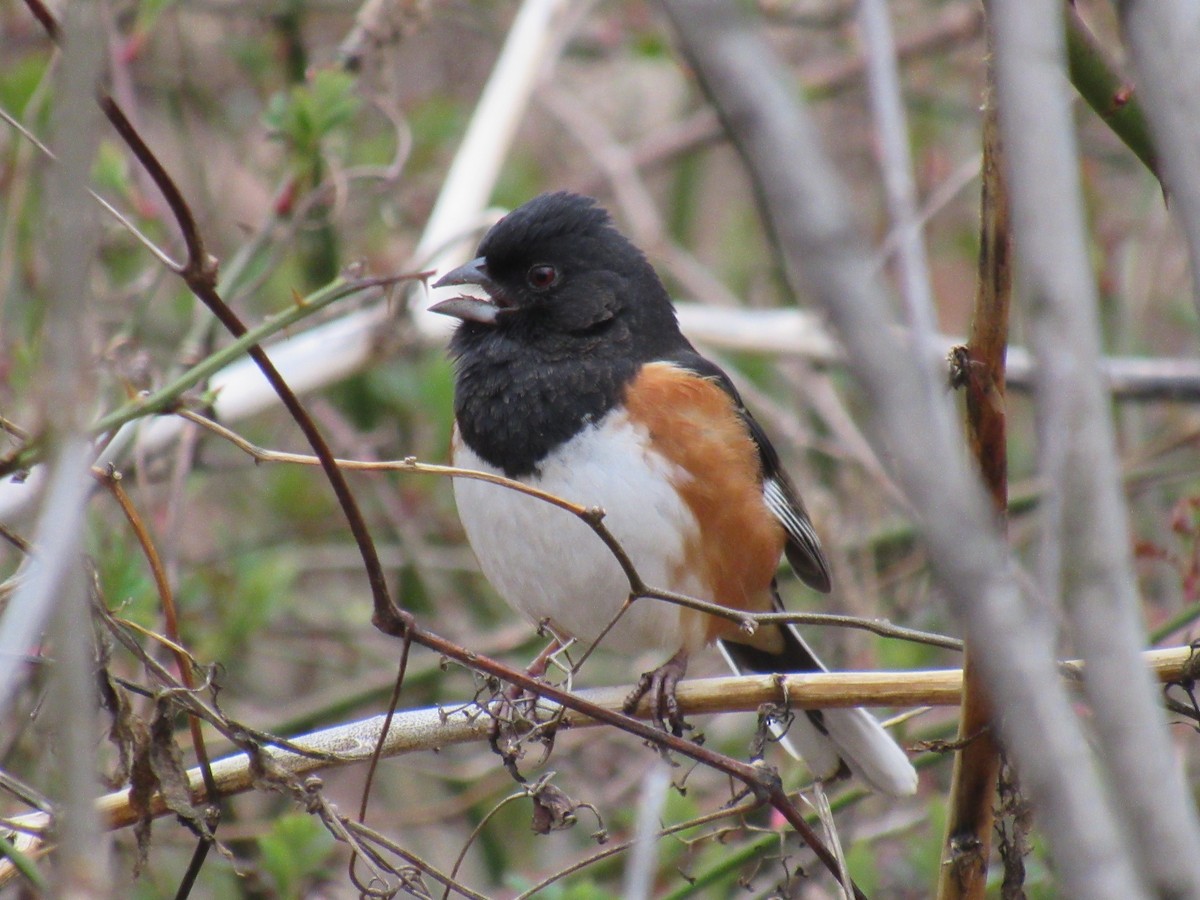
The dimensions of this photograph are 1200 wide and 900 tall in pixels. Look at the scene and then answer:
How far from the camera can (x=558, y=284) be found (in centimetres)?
271

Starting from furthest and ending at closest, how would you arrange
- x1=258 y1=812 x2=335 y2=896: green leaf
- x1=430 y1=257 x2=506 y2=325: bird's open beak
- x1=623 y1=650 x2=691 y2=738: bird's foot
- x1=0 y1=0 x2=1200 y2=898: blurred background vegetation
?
x1=0 y1=0 x2=1200 y2=898: blurred background vegetation → x1=430 y1=257 x2=506 y2=325: bird's open beak → x1=258 y1=812 x2=335 y2=896: green leaf → x1=623 y1=650 x2=691 y2=738: bird's foot

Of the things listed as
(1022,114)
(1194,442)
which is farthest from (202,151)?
(1022,114)

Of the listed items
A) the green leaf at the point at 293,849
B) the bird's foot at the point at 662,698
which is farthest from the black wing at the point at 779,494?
the green leaf at the point at 293,849

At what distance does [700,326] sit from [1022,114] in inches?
108

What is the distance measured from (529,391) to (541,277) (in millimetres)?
306

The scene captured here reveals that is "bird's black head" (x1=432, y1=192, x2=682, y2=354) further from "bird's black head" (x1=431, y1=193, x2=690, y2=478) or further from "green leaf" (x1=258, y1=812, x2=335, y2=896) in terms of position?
"green leaf" (x1=258, y1=812, x2=335, y2=896)

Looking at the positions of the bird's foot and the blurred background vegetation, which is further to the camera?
the blurred background vegetation

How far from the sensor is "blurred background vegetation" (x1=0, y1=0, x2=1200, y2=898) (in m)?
2.80

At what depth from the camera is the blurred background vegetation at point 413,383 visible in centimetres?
280

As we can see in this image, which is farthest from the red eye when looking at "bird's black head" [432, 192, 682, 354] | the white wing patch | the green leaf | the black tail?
the green leaf

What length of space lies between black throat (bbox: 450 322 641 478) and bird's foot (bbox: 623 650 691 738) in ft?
1.38

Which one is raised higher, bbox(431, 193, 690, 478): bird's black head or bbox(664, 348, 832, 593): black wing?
bbox(431, 193, 690, 478): bird's black head

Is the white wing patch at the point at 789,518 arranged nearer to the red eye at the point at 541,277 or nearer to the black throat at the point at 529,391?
the black throat at the point at 529,391

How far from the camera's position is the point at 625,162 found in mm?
4215
